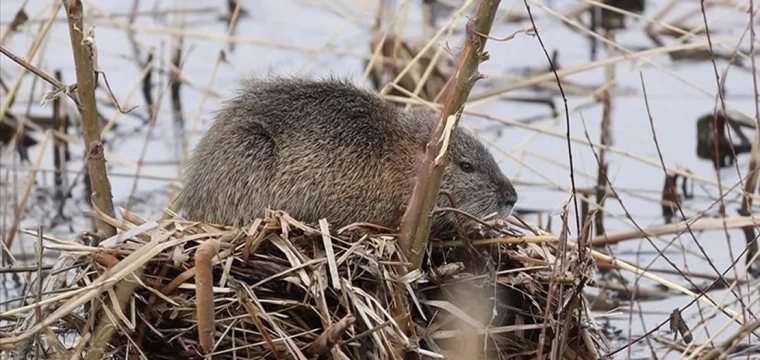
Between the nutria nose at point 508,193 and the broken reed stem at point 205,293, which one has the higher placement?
the nutria nose at point 508,193

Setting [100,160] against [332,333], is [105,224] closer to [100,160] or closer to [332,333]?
[100,160]

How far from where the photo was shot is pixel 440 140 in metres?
3.38

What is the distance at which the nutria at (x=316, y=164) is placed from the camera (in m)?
4.02

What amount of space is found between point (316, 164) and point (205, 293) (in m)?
0.77

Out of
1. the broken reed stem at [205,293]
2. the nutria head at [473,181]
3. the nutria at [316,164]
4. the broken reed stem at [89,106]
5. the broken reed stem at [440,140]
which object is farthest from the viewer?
the nutria head at [473,181]

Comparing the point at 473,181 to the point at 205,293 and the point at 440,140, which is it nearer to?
the point at 440,140

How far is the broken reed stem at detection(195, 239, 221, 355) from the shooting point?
3.38 metres

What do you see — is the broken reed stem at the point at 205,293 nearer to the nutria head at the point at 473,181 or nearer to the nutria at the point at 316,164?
the nutria at the point at 316,164

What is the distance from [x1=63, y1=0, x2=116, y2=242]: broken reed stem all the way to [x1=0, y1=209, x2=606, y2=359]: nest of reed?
3.7 inches

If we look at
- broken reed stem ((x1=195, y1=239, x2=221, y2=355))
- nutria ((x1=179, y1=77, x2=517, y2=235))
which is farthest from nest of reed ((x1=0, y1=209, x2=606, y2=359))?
nutria ((x1=179, y1=77, x2=517, y2=235))

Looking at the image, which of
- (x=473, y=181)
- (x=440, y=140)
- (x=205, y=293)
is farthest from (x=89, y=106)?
(x=473, y=181)

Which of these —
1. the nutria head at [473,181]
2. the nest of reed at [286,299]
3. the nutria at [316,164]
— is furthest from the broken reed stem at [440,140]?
the nutria head at [473,181]

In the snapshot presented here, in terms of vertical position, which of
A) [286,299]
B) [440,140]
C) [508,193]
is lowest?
[286,299]

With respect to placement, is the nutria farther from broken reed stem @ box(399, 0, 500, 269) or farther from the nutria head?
broken reed stem @ box(399, 0, 500, 269)
